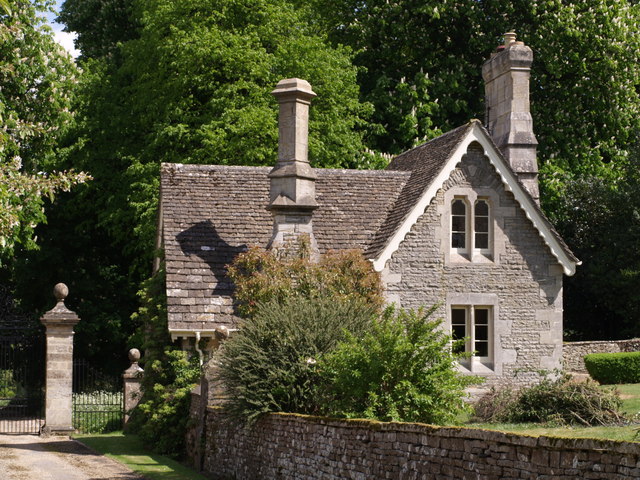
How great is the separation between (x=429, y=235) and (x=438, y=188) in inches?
42.5

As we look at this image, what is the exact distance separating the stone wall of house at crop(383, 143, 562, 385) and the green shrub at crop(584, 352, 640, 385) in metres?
2.72

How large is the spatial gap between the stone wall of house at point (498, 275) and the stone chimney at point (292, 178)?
2285 millimetres

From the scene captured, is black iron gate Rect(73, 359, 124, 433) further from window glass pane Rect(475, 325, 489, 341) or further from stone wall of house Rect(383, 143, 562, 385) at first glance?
window glass pane Rect(475, 325, 489, 341)

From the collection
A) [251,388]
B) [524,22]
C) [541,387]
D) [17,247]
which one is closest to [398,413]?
[251,388]

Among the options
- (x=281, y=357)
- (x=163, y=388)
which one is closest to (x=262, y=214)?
(x=163, y=388)

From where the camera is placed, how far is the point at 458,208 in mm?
24031

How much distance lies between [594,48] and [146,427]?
23.1m

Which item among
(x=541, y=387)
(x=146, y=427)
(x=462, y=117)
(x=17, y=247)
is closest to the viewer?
(x=541, y=387)

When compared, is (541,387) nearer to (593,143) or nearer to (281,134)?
(281,134)

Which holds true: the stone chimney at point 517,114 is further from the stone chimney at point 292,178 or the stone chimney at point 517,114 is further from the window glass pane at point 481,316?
the stone chimney at point 292,178

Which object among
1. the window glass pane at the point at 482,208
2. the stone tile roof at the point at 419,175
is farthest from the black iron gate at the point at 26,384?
the window glass pane at the point at 482,208

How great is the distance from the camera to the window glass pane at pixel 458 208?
24.0 meters

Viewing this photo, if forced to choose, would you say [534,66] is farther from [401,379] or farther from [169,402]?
[401,379]

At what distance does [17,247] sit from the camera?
114 feet
